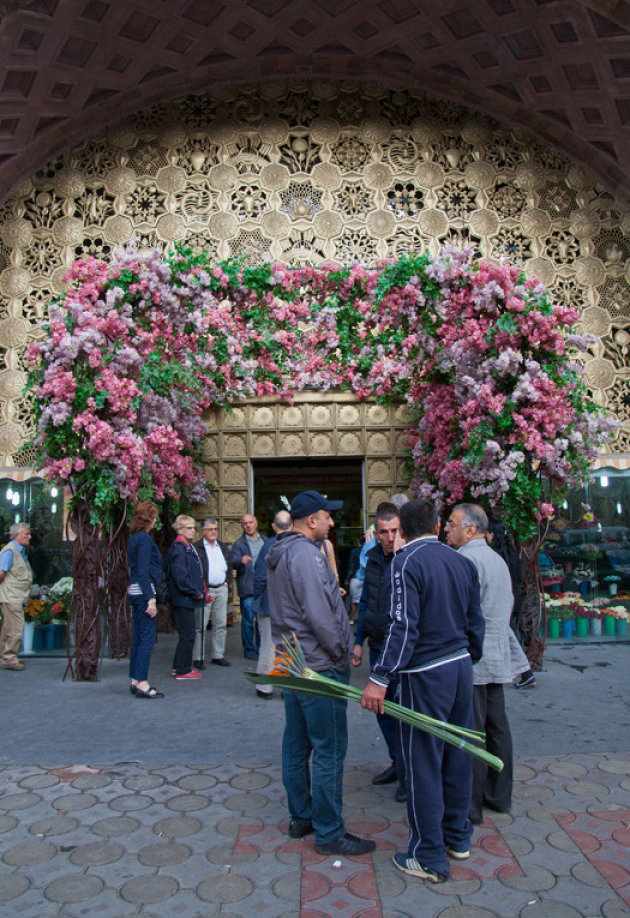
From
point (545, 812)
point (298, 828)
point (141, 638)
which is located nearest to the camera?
point (298, 828)

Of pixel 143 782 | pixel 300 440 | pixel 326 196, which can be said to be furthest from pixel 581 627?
pixel 326 196

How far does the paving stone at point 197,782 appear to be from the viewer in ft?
14.9

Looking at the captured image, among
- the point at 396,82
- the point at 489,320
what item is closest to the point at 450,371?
the point at 489,320

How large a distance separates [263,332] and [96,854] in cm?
635

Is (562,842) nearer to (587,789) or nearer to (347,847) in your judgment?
(587,789)

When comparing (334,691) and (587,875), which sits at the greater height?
(334,691)

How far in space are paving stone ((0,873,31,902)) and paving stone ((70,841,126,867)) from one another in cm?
26

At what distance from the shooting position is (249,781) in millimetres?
4648

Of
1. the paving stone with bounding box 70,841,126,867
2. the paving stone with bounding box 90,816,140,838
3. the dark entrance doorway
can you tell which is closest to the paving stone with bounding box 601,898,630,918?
the paving stone with bounding box 70,841,126,867

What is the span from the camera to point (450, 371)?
8391 mm

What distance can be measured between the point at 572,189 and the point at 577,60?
6.69ft

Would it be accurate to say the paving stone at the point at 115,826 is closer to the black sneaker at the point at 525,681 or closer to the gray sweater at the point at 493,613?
the gray sweater at the point at 493,613

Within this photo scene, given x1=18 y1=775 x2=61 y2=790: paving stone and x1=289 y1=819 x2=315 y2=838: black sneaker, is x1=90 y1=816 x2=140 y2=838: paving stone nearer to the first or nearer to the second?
x1=18 y1=775 x2=61 y2=790: paving stone

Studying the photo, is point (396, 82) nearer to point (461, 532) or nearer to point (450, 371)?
point (450, 371)
